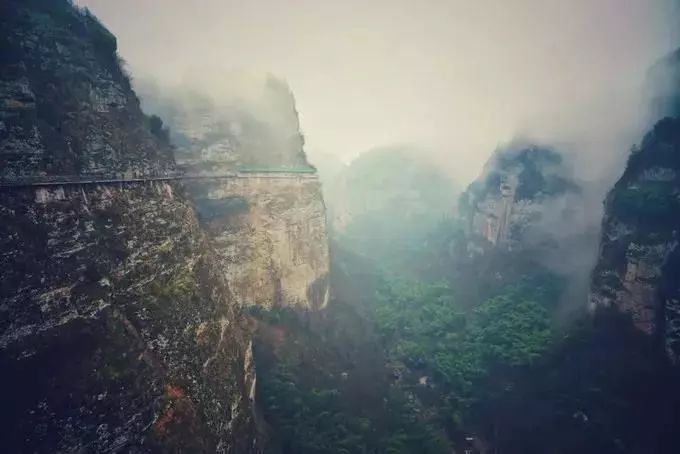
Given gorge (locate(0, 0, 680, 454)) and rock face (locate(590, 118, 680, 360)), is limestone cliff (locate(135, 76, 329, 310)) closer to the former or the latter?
gorge (locate(0, 0, 680, 454))

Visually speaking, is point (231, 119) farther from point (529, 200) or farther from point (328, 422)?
point (529, 200)

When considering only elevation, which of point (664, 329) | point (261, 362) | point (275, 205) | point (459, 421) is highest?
point (275, 205)

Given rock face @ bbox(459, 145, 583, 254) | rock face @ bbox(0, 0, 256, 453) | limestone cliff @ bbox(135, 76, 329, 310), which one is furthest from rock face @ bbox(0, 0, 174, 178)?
rock face @ bbox(459, 145, 583, 254)

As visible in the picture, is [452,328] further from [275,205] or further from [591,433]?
[275,205]

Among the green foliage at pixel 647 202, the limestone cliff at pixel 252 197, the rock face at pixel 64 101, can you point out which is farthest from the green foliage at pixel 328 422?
the green foliage at pixel 647 202

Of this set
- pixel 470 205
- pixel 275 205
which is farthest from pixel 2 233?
pixel 470 205
